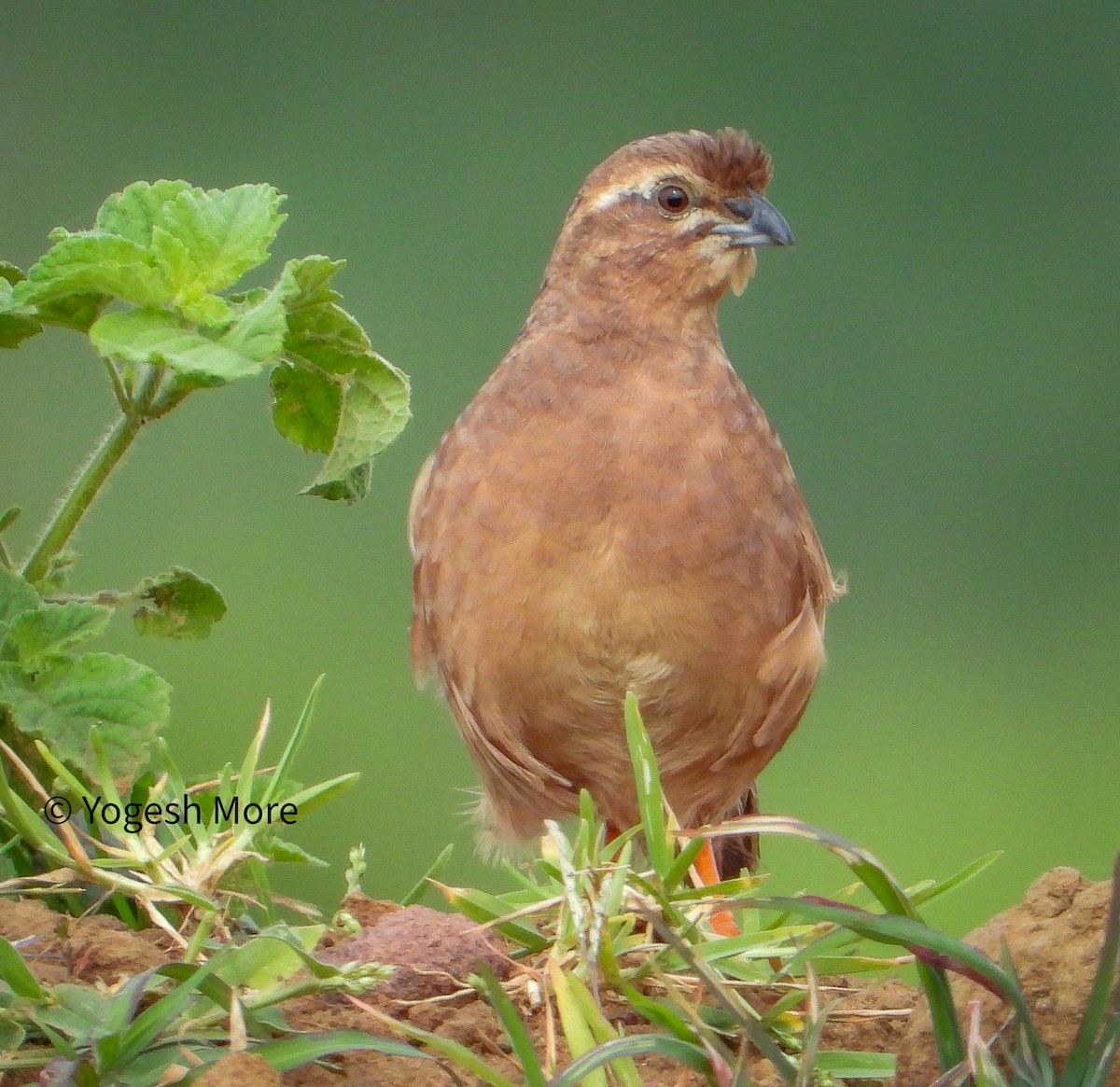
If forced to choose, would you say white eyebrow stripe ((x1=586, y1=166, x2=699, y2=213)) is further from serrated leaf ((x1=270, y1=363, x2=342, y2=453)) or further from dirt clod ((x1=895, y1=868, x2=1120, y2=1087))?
dirt clod ((x1=895, y1=868, x2=1120, y2=1087))

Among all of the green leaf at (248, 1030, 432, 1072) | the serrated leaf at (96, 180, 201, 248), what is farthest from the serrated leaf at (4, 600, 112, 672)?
the green leaf at (248, 1030, 432, 1072)

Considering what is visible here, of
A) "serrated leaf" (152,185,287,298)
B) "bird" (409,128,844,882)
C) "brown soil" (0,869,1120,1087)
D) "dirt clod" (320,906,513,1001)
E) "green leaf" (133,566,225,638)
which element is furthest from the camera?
"bird" (409,128,844,882)

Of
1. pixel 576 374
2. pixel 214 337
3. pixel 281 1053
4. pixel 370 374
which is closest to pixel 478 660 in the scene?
pixel 576 374

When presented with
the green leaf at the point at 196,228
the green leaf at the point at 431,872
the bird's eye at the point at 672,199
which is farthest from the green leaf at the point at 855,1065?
the bird's eye at the point at 672,199

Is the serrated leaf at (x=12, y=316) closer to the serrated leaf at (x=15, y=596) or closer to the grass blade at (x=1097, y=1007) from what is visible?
the serrated leaf at (x=15, y=596)

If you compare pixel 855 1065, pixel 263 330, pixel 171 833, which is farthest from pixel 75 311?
pixel 855 1065

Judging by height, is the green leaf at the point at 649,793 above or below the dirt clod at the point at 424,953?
above

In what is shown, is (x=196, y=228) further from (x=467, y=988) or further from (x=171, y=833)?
(x=467, y=988)

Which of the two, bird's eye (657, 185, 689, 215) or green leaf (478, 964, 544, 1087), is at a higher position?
bird's eye (657, 185, 689, 215)
